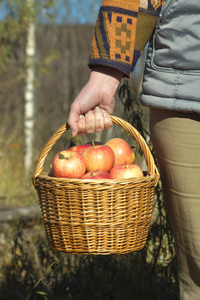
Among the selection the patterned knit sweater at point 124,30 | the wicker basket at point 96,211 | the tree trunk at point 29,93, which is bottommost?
the tree trunk at point 29,93

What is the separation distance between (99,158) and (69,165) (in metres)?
0.15

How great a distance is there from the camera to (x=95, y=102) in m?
1.55

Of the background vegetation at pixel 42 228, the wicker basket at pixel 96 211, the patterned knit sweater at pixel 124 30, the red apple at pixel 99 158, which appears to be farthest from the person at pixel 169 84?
the background vegetation at pixel 42 228

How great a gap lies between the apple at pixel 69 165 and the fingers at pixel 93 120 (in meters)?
0.15

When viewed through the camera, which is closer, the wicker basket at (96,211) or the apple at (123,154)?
the wicker basket at (96,211)

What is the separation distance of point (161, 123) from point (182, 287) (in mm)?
590

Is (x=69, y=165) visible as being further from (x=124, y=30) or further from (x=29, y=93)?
(x=29, y=93)

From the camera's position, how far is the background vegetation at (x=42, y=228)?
245 centimetres

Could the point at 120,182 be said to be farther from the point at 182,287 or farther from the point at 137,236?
the point at 182,287

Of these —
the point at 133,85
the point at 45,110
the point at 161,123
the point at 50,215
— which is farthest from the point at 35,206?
the point at 45,110

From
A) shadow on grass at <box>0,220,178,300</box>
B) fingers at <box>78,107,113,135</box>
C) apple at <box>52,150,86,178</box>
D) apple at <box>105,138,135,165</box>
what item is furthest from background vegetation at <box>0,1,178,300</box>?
fingers at <box>78,107,113,135</box>

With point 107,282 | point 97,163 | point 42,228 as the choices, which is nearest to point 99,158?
point 97,163

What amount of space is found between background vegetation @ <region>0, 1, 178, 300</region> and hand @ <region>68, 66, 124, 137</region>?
78cm

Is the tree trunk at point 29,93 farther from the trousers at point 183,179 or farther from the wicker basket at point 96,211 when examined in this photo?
the trousers at point 183,179
